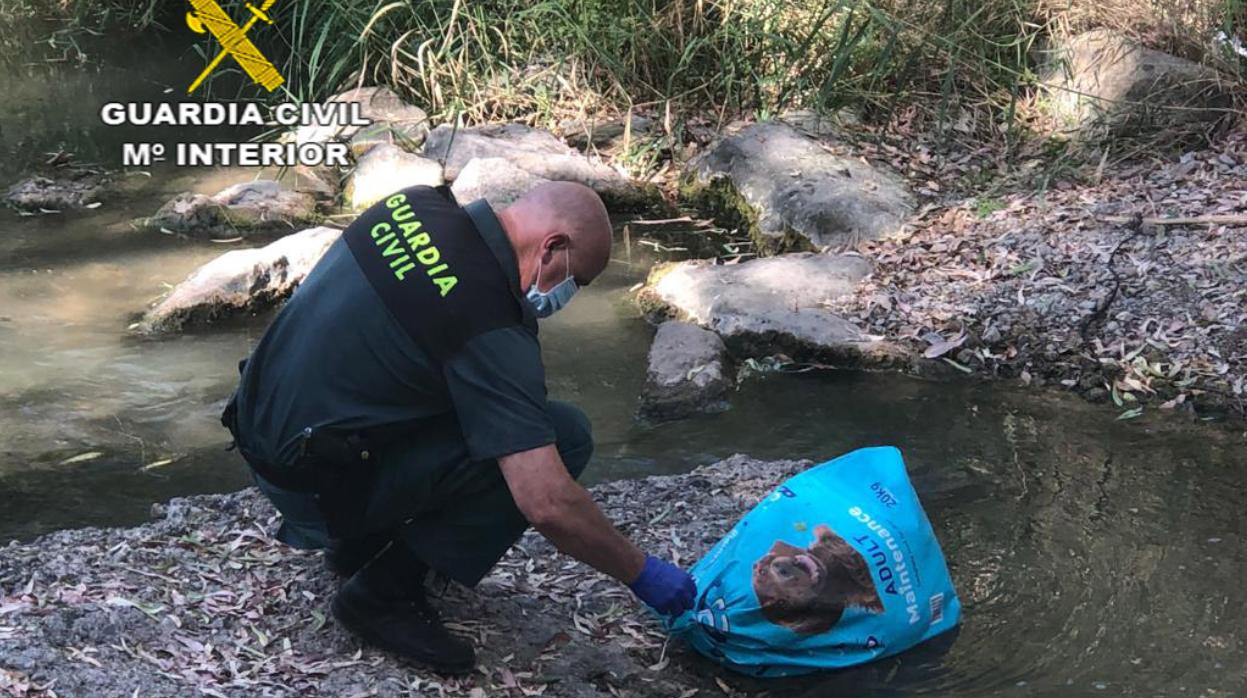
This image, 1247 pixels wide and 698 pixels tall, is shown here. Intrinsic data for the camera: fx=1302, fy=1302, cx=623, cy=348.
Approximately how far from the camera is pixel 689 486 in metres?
3.71

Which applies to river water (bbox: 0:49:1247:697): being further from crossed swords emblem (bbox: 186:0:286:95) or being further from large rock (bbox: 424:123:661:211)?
crossed swords emblem (bbox: 186:0:286:95)

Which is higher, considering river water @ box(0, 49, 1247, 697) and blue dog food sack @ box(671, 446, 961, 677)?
blue dog food sack @ box(671, 446, 961, 677)

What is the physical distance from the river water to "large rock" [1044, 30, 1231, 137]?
2311 millimetres

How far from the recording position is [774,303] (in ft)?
17.0

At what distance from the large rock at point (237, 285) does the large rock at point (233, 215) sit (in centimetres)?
81

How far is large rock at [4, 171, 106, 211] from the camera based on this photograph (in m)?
6.70

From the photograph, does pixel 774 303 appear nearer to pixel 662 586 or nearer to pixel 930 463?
pixel 930 463

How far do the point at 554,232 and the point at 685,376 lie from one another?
2.15 metres

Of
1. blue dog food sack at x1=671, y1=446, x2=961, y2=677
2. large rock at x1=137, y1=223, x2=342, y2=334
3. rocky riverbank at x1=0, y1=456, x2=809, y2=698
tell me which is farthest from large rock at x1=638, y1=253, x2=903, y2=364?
blue dog food sack at x1=671, y1=446, x2=961, y2=677

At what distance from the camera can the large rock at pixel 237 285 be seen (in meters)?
5.29

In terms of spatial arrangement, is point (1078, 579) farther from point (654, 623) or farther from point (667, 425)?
point (667, 425)

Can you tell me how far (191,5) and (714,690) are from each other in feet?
24.3

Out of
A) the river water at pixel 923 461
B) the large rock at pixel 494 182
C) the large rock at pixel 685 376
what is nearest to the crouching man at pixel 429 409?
the river water at pixel 923 461

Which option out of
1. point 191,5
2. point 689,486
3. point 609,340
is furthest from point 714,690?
point 191,5
